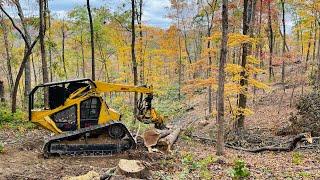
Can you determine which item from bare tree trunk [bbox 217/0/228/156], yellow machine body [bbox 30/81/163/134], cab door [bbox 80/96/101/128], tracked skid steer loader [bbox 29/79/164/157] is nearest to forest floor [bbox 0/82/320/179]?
tracked skid steer loader [bbox 29/79/164/157]

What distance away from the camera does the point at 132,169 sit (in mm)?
8859

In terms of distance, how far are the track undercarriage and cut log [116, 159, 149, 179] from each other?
354 cm

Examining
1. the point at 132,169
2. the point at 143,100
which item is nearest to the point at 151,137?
the point at 143,100

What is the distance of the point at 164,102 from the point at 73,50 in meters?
12.7

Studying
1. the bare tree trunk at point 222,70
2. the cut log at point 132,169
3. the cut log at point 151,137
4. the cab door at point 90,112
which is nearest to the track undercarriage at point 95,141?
the cab door at point 90,112

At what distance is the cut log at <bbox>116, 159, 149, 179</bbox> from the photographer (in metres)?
8.74

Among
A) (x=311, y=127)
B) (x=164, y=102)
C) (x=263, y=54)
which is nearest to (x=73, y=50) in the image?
(x=164, y=102)

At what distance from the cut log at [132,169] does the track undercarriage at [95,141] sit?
3.54m

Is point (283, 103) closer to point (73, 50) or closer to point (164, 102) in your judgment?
point (164, 102)

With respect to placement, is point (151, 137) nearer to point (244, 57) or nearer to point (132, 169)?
point (132, 169)

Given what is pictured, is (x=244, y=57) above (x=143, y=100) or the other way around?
above

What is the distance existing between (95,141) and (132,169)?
420 centimetres

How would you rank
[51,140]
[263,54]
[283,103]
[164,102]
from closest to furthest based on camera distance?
[51,140] → [283,103] → [263,54] → [164,102]

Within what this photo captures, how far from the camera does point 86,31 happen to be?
39219 millimetres
